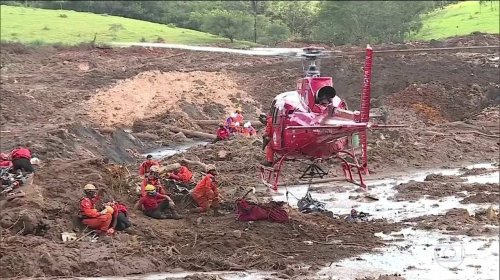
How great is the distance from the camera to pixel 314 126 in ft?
49.4

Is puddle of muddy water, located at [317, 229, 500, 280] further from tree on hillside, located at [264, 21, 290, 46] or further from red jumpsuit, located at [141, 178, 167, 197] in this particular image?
tree on hillside, located at [264, 21, 290, 46]

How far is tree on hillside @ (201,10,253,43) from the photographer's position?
52312 millimetres

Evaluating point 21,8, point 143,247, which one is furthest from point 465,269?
point 21,8

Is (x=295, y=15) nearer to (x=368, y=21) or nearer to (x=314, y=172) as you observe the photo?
(x=368, y=21)

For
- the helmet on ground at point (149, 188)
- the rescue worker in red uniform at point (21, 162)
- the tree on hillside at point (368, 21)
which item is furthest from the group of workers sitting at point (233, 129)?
the rescue worker in red uniform at point (21, 162)

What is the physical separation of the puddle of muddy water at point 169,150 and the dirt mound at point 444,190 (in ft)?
29.7

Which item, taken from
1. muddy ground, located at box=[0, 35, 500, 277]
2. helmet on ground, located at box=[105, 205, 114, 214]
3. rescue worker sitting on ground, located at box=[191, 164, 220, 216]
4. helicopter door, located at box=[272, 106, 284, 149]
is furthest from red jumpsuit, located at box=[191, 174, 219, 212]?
helmet on ground, located at box=[105, 205, 114, 214]

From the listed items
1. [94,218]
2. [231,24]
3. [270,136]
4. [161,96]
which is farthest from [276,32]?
[94,218]

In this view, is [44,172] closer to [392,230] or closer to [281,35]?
[392,230]

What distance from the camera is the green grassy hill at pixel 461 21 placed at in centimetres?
4066

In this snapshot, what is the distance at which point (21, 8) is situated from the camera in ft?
184

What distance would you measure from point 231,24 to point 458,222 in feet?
122

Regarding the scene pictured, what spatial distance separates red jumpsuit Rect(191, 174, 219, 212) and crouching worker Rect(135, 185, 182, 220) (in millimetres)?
680

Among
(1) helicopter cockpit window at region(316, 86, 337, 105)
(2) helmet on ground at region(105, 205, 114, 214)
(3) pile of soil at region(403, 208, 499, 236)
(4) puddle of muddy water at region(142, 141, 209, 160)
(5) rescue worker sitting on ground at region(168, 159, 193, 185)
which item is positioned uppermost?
(1) helicopter cockpit window at region(316, 86, 337, 105)
